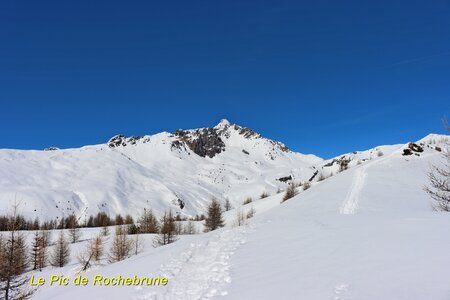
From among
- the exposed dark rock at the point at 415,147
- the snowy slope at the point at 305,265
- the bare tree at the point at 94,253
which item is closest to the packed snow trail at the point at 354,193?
the exposed dark rock at the point at 415,147

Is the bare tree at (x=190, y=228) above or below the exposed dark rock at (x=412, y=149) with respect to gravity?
below

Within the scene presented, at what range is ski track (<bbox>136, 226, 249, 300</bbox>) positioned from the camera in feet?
41.9

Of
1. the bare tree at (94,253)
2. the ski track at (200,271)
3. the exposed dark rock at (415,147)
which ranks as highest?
the exposed dark rock at (415,147)

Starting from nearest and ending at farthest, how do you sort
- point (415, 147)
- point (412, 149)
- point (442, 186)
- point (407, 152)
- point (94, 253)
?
1. point (442, 186)
2. point (94, 253)
3. point (407, 152)
4. point (412, 149)
5. point (415, 147)

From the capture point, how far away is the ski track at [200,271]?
1277cm

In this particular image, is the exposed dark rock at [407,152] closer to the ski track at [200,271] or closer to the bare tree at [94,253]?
the ski track at [200,271]

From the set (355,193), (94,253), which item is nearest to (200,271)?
(355,193)

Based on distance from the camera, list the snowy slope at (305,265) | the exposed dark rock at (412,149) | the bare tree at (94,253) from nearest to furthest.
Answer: the snowy slope at (305,265), the bare tree at (94,253), the exposed dark rock at (412,149)

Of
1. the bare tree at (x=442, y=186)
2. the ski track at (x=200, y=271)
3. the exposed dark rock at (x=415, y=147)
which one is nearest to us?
the ski track at (x=200, y=271)

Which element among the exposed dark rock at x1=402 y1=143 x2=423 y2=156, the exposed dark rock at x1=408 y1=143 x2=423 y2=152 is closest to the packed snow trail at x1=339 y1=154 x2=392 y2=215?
the exposed dark rock at x1=402 y1=143 x2=423 y2=156

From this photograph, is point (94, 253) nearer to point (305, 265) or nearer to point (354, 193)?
point (354, 193)

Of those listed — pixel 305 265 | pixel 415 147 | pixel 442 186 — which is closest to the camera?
pixel 305 265

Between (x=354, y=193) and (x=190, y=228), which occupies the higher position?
(x=354, y=193)

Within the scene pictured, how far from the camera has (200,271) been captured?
15.5 metres
